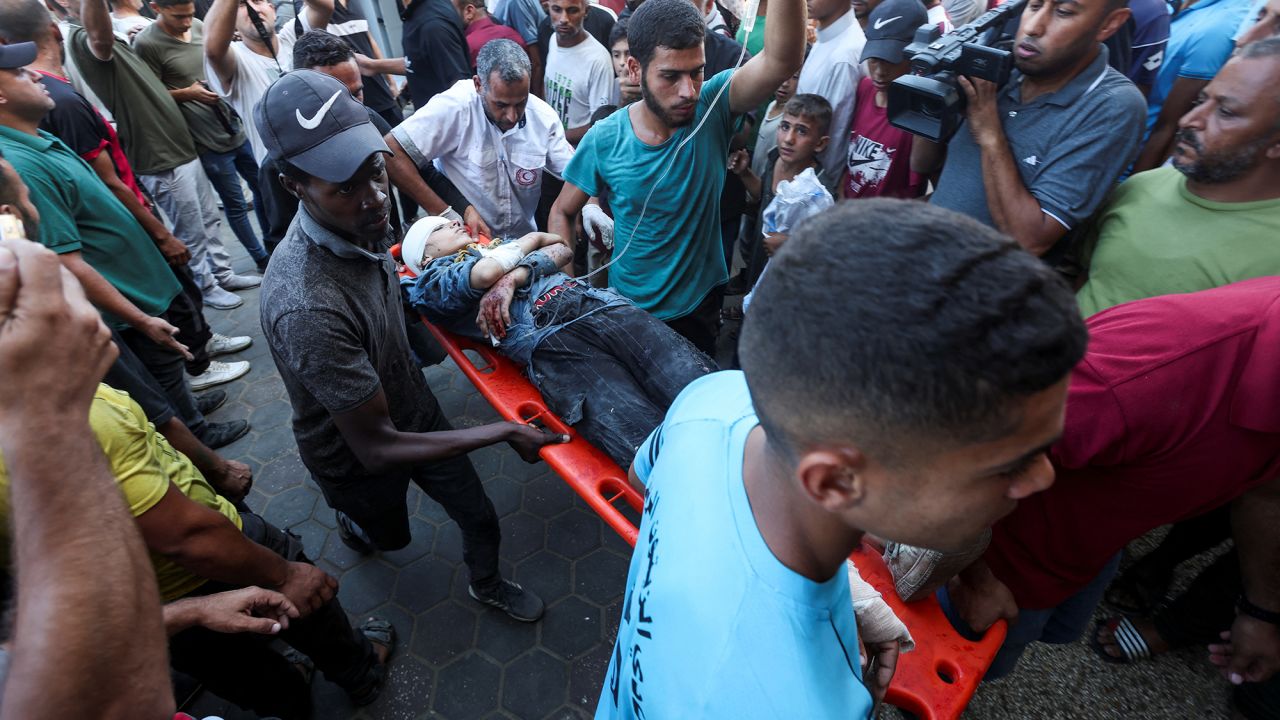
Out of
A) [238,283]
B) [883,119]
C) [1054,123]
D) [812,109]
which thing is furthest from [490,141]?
[238,283]

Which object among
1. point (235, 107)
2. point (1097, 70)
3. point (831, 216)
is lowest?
point (235, 107)

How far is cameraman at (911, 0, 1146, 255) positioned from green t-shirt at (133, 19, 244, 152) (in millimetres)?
5453

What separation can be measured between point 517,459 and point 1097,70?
11.1ft

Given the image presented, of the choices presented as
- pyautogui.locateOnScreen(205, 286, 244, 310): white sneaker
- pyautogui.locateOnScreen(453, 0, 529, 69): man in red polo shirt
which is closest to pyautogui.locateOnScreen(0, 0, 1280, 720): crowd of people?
pyautogui.locateOnScreen(205, 286, 244, 310): white sneaker

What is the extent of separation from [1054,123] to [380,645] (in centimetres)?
356

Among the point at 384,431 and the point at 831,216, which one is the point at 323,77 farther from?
the point at 831,216

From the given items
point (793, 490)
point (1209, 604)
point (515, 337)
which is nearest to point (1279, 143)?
point (1209, 604)

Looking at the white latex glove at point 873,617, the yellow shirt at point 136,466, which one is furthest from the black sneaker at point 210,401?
the white latex glove at point 873,617

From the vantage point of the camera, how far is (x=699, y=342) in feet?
11.5

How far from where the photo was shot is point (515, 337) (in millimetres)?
2980

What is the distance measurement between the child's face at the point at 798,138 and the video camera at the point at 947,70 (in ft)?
2.87

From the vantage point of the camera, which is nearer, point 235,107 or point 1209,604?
point 1209,604

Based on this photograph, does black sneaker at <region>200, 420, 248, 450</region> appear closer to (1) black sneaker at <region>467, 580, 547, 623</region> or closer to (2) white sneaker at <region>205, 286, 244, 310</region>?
(2) white sneaker at <region>205, 286, 244, 310</region>

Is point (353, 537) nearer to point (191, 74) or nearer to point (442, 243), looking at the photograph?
point (442, 243)
